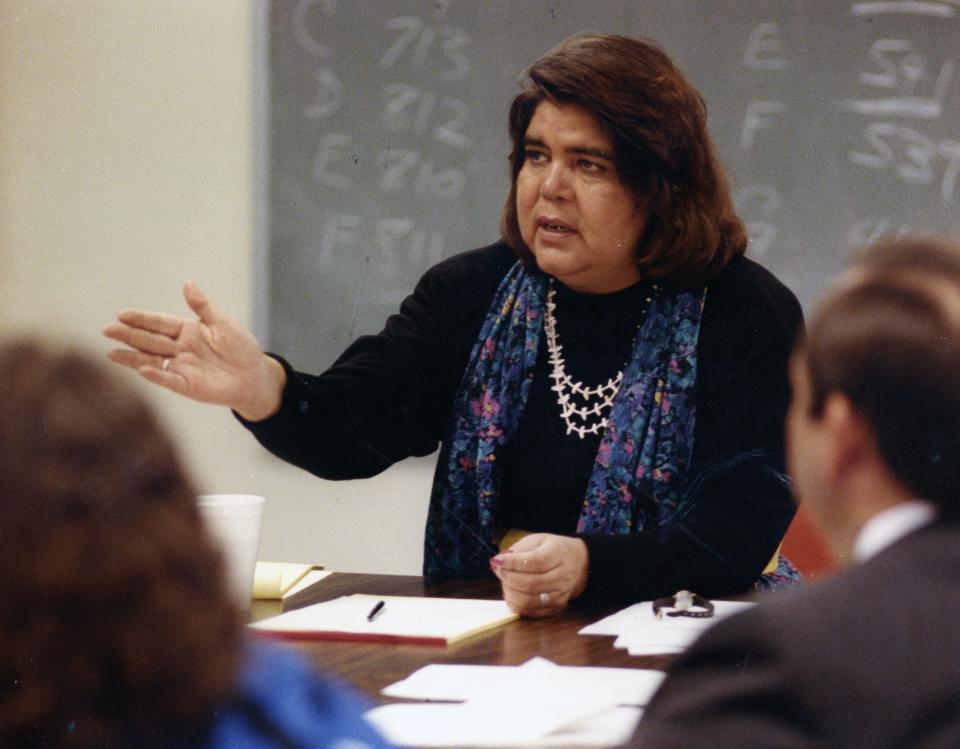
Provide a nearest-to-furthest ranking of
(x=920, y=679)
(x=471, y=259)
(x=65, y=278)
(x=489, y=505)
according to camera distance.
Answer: (x=920, y=679) < (x=489, y=505) < (x=471, y=259) < (x=65, y=278)

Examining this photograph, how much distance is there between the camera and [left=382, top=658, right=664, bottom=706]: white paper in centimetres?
108

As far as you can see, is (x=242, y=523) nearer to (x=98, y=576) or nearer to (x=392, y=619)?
(x=392, y=619)

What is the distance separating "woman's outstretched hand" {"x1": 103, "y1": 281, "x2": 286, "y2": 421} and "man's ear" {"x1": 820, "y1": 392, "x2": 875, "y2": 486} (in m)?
1.03

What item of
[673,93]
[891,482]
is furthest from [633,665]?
[673,93]

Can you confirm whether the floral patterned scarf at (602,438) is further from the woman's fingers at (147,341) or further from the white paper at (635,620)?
the woman's fingers at (147,341)

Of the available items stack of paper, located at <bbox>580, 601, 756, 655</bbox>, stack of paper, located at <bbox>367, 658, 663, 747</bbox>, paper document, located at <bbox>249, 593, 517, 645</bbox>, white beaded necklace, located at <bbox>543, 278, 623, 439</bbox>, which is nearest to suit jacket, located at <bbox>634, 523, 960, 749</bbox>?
stack of paper, located at <bbox>367, 658, 663, 747</bbox>

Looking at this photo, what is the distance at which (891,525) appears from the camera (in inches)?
27.4

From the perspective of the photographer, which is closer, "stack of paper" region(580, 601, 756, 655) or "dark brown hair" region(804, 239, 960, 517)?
"dark brown hair" region(804, 239, 960, 517)

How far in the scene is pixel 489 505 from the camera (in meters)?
1.92

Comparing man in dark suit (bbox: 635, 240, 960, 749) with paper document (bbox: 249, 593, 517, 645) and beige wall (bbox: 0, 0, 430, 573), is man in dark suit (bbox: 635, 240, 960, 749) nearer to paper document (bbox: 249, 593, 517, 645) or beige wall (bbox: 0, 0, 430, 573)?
paper document (bbox: 249, 593, 517, 645)

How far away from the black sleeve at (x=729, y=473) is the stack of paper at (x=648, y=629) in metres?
0.08

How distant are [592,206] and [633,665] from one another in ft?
3.04

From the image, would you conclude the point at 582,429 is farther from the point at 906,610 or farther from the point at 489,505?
the point at 906,610

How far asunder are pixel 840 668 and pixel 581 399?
1.37 metres
